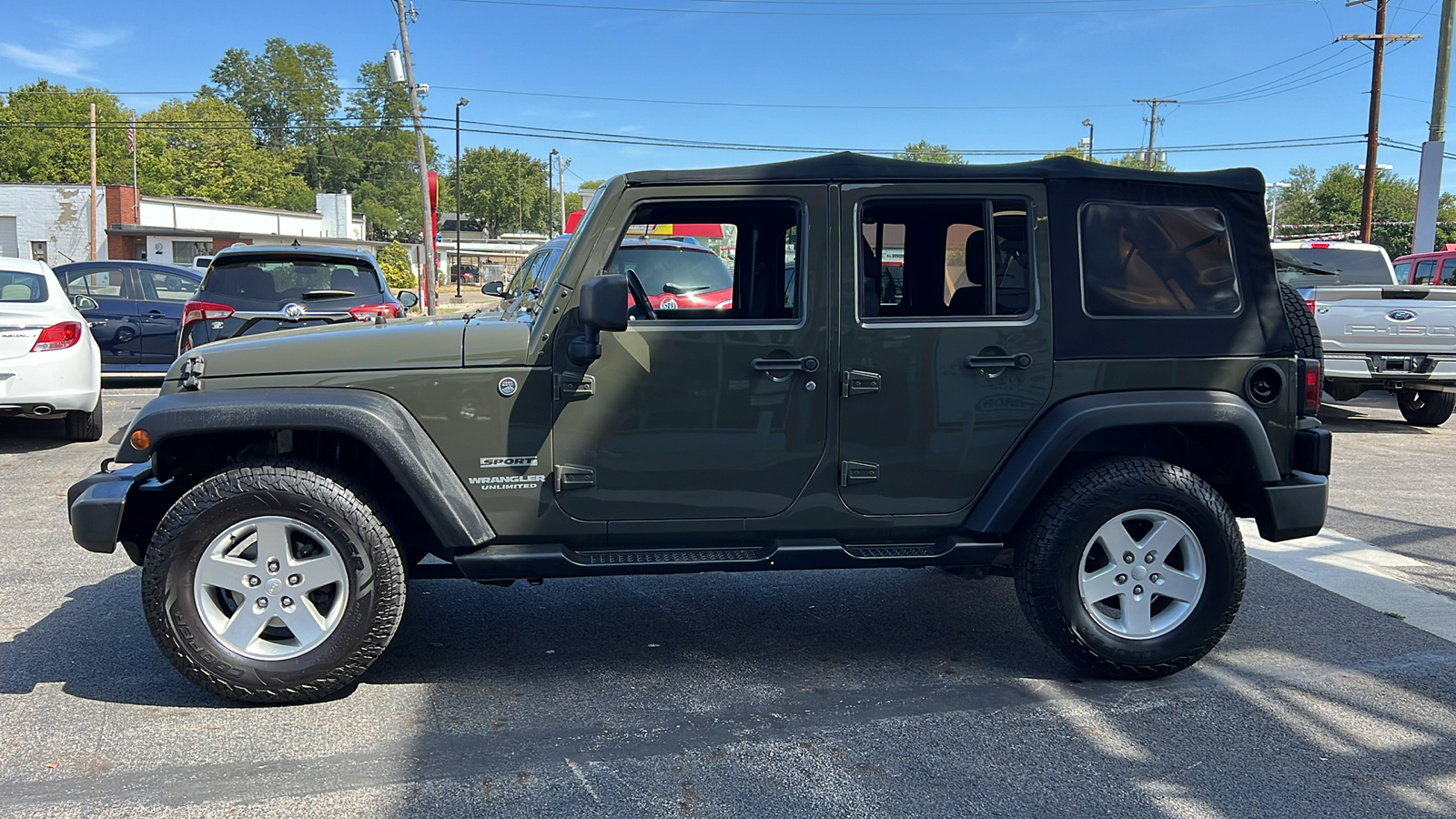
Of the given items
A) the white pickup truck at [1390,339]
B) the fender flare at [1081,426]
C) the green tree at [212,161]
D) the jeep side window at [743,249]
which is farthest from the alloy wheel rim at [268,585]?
the green tree at [212,161]

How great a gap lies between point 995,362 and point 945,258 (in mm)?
609

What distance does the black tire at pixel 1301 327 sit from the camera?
4227mm

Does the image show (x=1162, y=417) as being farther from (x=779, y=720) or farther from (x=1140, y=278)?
(x=779, y=720)

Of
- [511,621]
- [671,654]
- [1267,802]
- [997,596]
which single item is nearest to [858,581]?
[997,596]

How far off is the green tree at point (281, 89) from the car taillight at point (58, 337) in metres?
106

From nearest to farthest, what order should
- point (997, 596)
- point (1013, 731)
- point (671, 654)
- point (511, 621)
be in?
1. point (1013, 731)
2. point (671, 654)
3. point (511, 621)
4. point (997, 596)

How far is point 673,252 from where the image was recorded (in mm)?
8406

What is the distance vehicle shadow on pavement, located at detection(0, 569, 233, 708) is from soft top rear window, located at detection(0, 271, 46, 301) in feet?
15.3

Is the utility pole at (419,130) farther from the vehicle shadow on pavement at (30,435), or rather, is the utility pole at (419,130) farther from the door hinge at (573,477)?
the door hinge at (573,477)

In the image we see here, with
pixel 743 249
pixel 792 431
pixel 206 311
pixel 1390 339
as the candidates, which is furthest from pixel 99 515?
pixel 1390 339

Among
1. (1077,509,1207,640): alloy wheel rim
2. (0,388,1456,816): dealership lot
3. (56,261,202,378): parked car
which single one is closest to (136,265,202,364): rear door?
(56,261,202,378): parked car

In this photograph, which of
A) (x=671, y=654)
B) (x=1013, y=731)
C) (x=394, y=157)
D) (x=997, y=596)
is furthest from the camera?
(x=394, y=157)

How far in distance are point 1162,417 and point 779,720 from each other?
69.8 inches

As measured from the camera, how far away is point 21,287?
8367 millimetres
